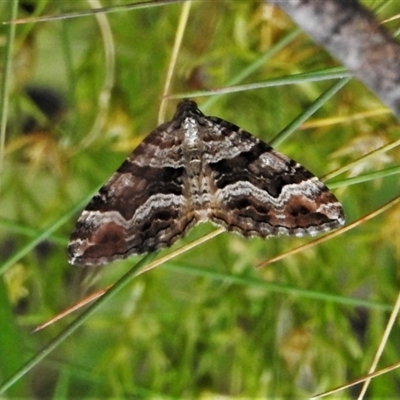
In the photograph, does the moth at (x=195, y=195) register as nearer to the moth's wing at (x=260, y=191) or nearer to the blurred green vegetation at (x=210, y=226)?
the moth's wing at (x=260, y=191)

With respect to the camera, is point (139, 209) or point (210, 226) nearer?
point (139, 209)

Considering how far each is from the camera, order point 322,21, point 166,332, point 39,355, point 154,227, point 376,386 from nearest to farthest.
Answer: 1. point 322,21
2. point 39,355
3. point 154,227
4. point 376,386
5. point 166,332

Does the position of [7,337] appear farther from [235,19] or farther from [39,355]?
[235,19]

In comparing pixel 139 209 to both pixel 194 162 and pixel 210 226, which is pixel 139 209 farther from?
pixel 210 226

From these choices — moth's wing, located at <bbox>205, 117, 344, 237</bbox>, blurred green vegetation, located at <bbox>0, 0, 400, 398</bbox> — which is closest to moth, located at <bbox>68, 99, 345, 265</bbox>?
moth's wing, located at <bbox>205, 117, 344, 237</bbox>

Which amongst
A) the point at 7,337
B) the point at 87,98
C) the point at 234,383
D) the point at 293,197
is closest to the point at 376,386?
the point at 234,383

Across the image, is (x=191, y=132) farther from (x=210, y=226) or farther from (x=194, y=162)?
(x=210, y=226)

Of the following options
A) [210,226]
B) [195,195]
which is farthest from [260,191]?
[210,226]
